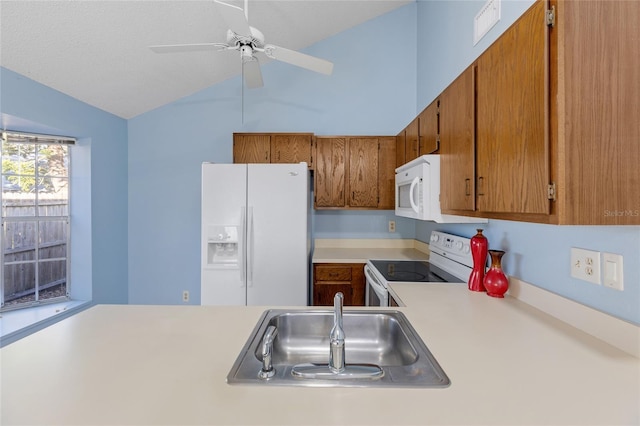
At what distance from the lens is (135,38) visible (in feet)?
7.29

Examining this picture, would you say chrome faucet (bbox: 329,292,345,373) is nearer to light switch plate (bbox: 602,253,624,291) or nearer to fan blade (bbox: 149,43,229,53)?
light switch plate (bbox: 602,253,624,291)

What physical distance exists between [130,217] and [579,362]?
12.5 feet

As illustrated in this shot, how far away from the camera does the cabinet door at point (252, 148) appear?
9.86 feet

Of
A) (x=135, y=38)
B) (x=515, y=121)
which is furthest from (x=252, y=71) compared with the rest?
(x=515, y=121)

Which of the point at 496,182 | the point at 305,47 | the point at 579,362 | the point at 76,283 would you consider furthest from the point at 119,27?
the point at 579,362

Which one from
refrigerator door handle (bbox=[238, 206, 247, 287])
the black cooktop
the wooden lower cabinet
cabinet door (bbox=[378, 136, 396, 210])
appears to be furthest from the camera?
cabinet door (bbox=[378, 136, 396, 210])

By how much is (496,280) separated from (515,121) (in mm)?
825

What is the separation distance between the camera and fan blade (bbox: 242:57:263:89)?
197 cm

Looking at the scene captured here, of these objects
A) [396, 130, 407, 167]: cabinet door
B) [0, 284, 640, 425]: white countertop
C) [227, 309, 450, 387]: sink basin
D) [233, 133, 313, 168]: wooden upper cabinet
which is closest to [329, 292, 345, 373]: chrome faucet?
[227, 309, 450, 387]: sink basin

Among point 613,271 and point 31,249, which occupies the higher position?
point 613,271

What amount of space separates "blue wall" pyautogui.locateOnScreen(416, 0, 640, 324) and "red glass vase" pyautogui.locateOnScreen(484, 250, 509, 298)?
97 millimetres

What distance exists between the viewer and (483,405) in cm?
68

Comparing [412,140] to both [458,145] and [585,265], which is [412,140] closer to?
[458,145]

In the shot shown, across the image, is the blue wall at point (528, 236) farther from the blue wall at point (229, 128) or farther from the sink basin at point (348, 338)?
the sink basin at point (348, 338)
